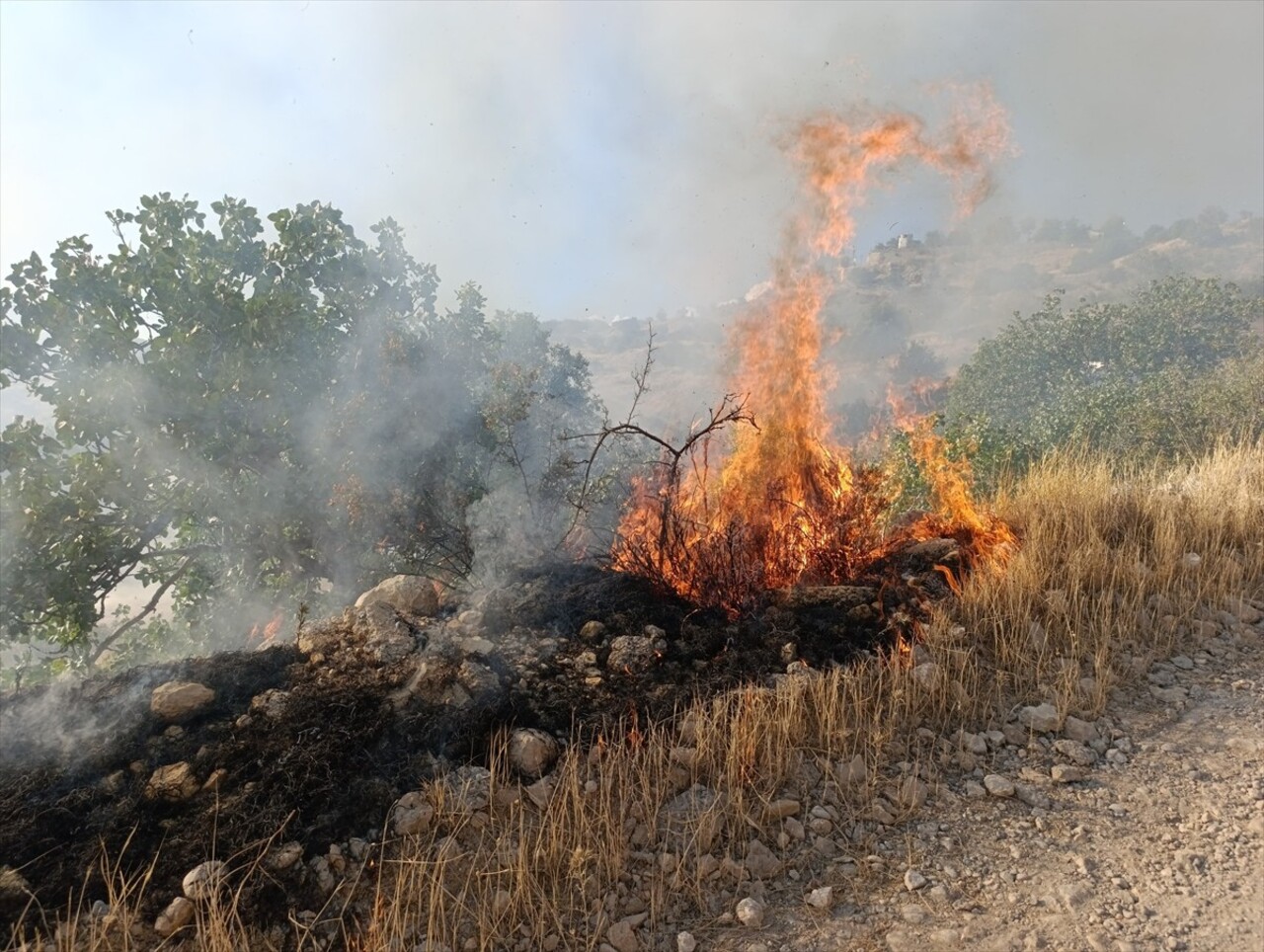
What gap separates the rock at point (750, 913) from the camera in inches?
98.8

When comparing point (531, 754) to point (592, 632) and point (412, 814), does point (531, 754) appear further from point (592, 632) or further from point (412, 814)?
point (592, 632)

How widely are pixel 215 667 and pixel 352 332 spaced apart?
217 inches

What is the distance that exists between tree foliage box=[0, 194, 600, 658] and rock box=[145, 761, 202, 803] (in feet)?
12.3

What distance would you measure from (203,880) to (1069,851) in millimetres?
3111

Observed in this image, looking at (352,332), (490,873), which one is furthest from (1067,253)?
(490,873)

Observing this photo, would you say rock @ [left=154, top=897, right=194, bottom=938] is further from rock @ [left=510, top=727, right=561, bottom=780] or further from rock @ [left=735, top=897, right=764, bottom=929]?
Answer: rock @ [left=735, top=897, right=764, bottom=929]

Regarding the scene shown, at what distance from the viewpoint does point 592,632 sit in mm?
4234

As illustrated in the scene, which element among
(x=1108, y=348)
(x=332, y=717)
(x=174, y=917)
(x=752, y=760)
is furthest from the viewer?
(x=1108, y=348)

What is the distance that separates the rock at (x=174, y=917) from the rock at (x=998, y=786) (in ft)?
10.0

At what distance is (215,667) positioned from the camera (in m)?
3.76

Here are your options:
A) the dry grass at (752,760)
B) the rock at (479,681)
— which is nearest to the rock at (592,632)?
the rock at (479,681)

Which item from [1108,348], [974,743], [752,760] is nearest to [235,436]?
[752,760]

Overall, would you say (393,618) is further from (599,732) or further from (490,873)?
(490,873)

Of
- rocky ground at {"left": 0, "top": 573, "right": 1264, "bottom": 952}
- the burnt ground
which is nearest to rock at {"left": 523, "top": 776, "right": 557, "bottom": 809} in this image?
rocky ground at {"left": 0, "top": 573, "right": 1264, "bottom": 952}
